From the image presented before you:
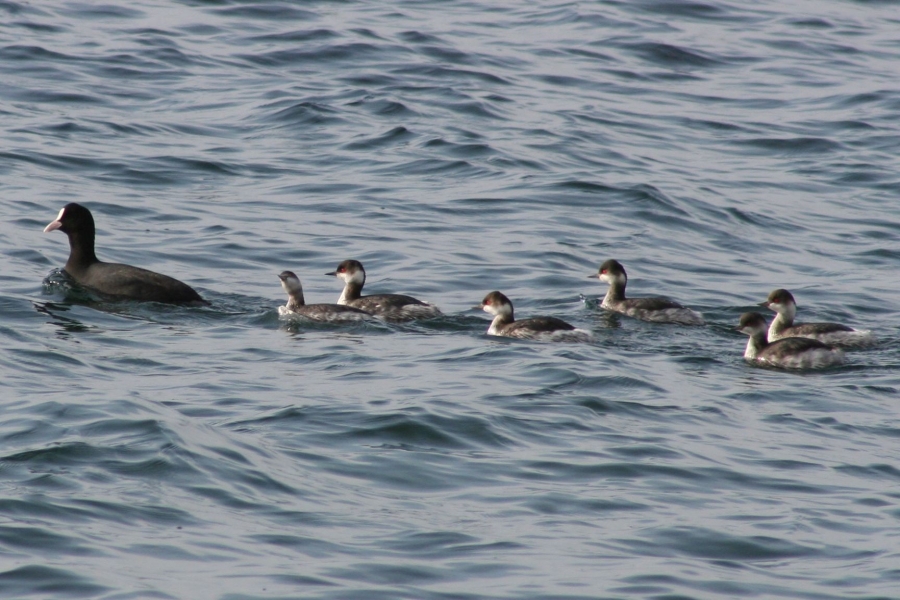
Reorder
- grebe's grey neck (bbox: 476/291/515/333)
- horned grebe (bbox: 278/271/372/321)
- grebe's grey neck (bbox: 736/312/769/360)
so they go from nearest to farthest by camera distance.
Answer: grebe's grey neck (bbox: 736/312/769/360) → grebe's grey neck (bbox: 476/291/515/333) → horned grebe (bbox: 278/271/372/321)

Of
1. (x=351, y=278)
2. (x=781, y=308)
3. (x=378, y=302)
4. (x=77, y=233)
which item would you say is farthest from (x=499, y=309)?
(x=77, y=233)

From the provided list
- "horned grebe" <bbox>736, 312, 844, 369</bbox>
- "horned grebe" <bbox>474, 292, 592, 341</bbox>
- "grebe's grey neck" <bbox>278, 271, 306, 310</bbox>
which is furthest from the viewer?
"grebe's grey neck" <bbox>278, 271, 306, 310</bbox>

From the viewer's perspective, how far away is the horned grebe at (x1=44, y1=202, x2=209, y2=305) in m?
14.3

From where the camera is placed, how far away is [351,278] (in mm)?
14867

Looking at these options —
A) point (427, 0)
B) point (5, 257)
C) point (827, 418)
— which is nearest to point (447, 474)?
point (827, 418)

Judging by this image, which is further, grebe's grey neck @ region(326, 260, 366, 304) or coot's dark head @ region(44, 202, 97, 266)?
coot's dark head @ region(44, 202, 97, 266)

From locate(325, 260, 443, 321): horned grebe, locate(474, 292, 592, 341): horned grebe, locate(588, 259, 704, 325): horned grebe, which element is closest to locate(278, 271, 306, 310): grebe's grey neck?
locate(325, 260, 443, 321): horned grebe

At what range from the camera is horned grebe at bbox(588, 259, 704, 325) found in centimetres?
1446

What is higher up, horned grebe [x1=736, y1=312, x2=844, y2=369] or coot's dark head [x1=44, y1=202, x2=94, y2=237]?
coot's dark head [x1=44, y1=202, x2=94, y2=237]

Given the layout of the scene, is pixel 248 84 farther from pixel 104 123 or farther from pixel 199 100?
A: pixel 104 123

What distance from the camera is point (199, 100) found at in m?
23.3

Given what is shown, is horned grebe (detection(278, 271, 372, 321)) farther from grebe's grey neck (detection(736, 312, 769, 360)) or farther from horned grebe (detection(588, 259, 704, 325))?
grebe's grey neck (detection(736, 312, 769, 360))

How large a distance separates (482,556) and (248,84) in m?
17.4

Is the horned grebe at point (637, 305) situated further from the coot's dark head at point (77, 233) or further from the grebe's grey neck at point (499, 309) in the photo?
the coot's dark head at point (77, 233)
